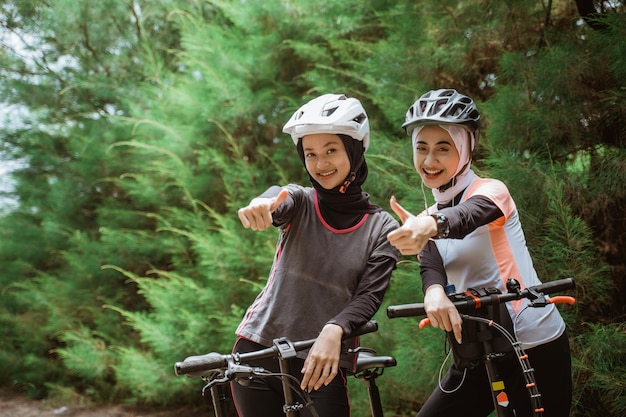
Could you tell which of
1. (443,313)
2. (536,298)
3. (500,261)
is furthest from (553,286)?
(443,313)

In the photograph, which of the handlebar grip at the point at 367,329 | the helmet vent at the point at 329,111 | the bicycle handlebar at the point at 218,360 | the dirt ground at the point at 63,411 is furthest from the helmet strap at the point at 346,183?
the dirt ground at the point at 63,411

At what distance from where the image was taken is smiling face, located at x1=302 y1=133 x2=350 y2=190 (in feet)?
8.00

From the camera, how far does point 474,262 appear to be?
2.28 meters

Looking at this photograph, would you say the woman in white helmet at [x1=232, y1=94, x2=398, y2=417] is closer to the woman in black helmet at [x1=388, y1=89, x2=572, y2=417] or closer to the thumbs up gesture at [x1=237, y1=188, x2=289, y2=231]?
the thumbs up gesture at [x1=237, y1=188, x2=289, y2=231]

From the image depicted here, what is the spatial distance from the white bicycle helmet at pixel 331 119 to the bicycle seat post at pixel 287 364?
0.83 metres

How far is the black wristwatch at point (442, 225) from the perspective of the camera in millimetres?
1939

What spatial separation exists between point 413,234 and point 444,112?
2.09 feet

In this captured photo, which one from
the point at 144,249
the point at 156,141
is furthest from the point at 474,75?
the point at 144,249

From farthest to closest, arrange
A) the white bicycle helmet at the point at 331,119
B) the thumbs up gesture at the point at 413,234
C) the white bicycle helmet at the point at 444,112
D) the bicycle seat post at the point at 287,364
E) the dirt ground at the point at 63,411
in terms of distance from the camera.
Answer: the dirt ground at the point at 63,411, the white bicycle helmet at the point at 331,119, the white bicycle helmet at the point at 444,112, the bicycle seat post at the point at 287,364, the thumbs up gesture at the point at 413,234

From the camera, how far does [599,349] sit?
3.27 m

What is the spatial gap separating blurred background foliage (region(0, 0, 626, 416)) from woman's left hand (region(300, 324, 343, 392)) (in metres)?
1.81

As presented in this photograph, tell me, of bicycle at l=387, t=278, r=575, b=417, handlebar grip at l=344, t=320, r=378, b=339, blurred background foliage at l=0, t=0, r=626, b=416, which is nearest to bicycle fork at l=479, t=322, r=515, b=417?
bicycle at l=387, t=278, r=575, b=417

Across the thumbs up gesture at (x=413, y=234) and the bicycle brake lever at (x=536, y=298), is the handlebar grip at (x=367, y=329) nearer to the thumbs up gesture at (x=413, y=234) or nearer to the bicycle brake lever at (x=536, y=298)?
the thumbs up gesture at (x=413, y=234)

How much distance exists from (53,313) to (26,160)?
7.21 ft
